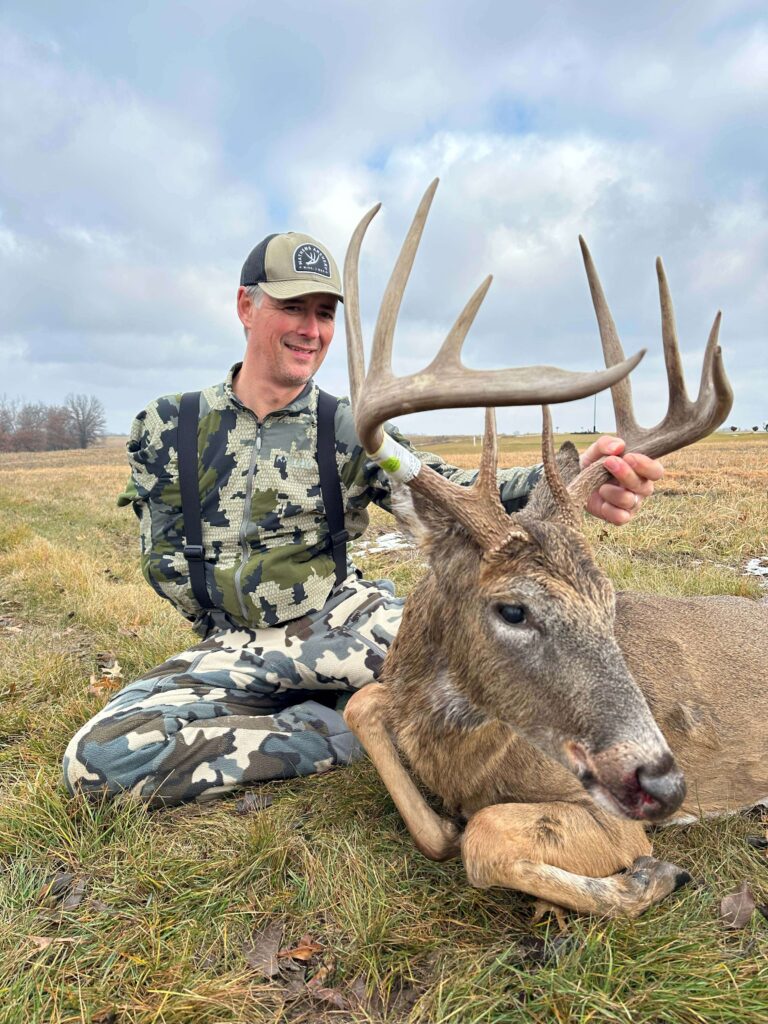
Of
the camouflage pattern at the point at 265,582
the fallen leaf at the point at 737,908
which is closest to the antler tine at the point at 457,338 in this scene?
the camouflage pattern at the point at 265,582

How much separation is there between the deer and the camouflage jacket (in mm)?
1153

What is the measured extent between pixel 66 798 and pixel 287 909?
1520mm

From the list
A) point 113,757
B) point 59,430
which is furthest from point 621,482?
point 59,430

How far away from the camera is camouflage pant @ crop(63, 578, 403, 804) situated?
12.6 ft

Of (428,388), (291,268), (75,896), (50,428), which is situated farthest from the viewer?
(50,428)

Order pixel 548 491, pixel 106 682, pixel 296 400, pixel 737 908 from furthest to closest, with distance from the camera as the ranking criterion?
pixel 106 682 → pixel 296 400 → pixel 548 491 → pixel 737 908

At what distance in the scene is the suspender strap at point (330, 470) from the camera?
469 cm

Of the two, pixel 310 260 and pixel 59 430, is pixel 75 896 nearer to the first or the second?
pixel 310 260

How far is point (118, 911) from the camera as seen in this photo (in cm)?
298

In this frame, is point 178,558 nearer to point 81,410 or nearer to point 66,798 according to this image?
point 66,798

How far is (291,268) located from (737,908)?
13.4 ft

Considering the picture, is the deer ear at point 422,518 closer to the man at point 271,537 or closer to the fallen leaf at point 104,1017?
the man at point 271,537

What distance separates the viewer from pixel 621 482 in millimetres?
3547

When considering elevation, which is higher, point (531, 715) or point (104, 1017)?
point (531, 715)
